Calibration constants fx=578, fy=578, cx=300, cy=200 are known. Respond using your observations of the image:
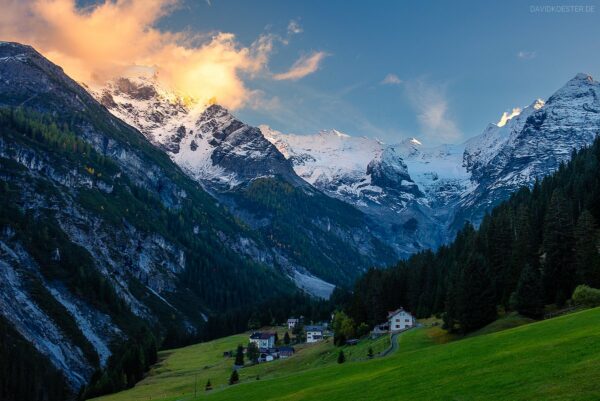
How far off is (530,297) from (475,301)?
736 centimetres

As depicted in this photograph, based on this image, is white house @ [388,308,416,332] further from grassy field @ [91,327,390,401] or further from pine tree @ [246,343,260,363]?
pine tree @ [246,343,260,363]

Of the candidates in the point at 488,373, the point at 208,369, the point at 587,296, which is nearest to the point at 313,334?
the point at 208,369

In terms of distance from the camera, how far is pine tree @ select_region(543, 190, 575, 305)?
78.2 meters

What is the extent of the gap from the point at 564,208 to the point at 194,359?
104m

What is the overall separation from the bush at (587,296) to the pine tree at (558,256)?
8.32 meters

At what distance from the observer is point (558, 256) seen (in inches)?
3189

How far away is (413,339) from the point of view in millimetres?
81312

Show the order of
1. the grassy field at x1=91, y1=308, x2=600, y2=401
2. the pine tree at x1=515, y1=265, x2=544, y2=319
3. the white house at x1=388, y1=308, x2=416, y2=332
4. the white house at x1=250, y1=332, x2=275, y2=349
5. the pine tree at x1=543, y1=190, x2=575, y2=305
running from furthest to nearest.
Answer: the white house at x1=250, y1=332, x2=275, y2=349 → the white house at x1=388, y1=308, x2=416, y2=332 → the pine tree at x1=543, y1=190, x2=575, y2=305 → the pine tree at x1=515, y1=265, x2=544, y2=319 → the grassy field at x1=91, y1=308, x2=600, y2=401

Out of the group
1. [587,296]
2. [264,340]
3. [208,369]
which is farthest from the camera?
[264,340]

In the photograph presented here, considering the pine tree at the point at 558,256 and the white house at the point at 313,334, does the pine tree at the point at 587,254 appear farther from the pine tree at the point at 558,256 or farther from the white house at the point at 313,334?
the white house at the point at 313,334

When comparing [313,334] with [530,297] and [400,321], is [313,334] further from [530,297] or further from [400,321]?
[530,297]

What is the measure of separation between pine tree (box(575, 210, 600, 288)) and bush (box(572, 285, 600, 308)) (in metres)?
7.94

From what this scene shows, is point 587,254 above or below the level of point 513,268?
below

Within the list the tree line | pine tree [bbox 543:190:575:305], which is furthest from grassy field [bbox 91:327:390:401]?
pine tree [bbox 543:190:575:305]
